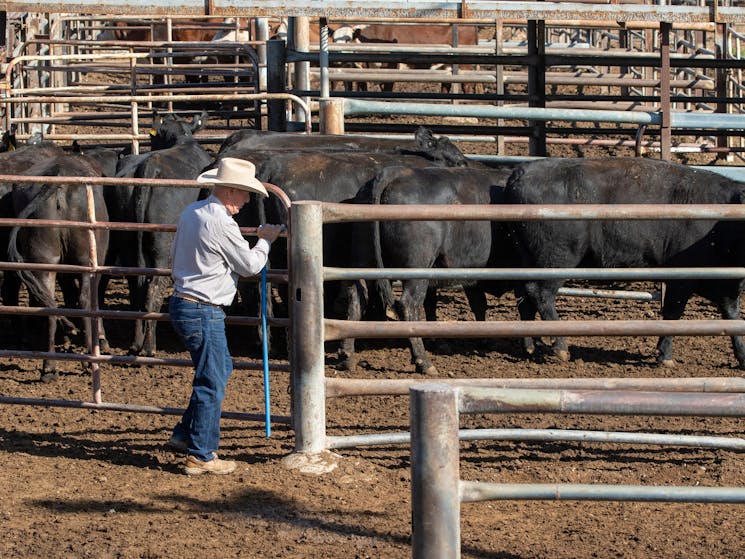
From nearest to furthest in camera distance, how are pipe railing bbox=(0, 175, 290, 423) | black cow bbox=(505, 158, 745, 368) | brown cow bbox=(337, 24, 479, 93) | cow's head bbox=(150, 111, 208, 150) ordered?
pipe railing bbox=(0, 175, 290, 423) → black cow bbox=(505, 158, 745, 368) → cow's head bbox=(150, 111, 208, 150) → brown cow bbox=(337, 24, 479, 93)

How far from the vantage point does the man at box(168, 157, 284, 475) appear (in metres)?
5.75

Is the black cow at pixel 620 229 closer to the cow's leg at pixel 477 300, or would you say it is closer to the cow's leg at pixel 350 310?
the cow's leg at pixel 477 300

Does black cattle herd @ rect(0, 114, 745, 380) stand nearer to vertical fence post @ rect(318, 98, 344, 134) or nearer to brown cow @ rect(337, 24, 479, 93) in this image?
vertical fence post @ rect(318, 98, 344, 134)

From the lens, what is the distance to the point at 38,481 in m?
5.84

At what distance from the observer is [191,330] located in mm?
5848

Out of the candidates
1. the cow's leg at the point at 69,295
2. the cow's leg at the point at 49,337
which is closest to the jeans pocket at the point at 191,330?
the cow's leg at the point at 49,337

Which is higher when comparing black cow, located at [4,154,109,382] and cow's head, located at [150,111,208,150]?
cow's head, located at [150,111,208,150]

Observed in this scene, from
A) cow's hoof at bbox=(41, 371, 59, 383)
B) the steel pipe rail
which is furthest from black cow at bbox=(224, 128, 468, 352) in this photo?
cow's hoof at bbox=(41, 371, 59, 383)

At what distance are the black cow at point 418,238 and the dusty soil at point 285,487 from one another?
1.23 meters

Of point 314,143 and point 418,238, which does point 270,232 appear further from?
point 314,143

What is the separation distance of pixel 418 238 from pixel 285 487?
3.75 meters

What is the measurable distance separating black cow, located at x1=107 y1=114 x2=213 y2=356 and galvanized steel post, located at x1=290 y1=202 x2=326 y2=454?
3.54 m

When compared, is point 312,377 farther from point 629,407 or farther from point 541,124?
point 541,124

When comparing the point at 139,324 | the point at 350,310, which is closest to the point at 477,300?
the point at 350,310
